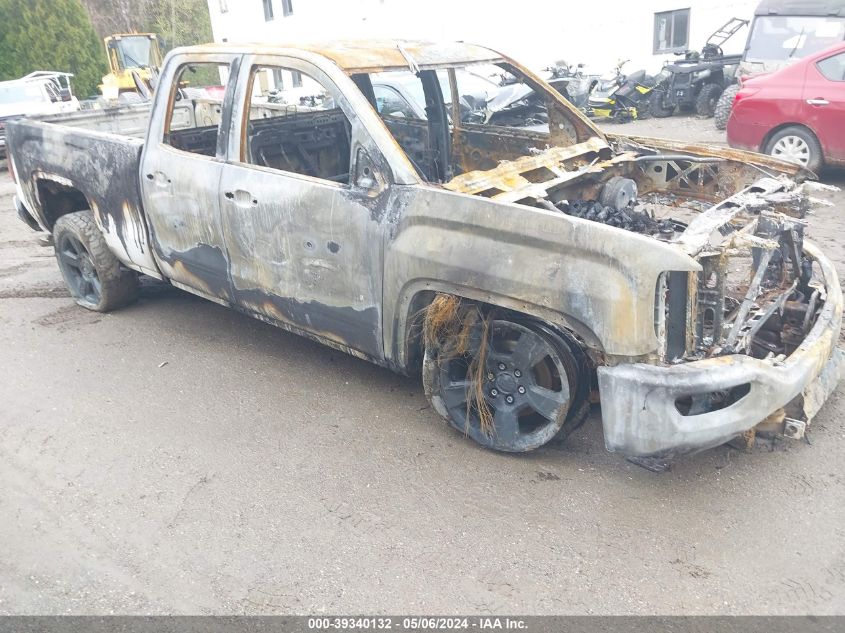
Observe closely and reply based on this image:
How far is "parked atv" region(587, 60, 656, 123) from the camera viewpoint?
14930 millimetres

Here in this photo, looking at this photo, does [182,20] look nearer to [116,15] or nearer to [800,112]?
[116,15]

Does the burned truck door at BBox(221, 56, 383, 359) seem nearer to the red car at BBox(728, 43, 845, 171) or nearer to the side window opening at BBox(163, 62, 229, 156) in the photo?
the side window opening at BBox(163, 62, 229, 156)

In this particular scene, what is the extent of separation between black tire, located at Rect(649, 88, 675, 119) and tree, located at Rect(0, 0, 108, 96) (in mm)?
19082

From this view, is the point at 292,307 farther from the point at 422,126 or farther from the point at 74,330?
the point at 74,330

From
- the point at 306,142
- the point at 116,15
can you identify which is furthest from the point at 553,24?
the point at 116,15

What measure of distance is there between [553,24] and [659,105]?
17.0ft

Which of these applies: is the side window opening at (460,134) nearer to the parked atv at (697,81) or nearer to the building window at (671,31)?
the parked atv at (697,81)

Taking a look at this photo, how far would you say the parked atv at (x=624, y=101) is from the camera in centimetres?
1493

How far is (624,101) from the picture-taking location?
15141 mm

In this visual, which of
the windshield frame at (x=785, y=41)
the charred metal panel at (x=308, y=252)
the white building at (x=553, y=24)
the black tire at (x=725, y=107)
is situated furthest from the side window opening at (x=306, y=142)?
the white building at (x=553, y=24)

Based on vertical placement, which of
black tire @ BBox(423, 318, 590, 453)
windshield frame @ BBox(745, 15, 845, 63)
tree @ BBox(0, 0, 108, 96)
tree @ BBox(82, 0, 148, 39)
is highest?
tree @ BBox(82, 0, 148, 39)

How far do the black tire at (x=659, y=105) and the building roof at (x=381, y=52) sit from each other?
11.4 meters

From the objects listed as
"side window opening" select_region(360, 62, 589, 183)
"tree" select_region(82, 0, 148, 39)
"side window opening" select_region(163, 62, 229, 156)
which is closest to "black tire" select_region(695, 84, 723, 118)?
"side window opening" select_region(360, 62, 589, 183)

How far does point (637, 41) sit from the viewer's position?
17.5 m
